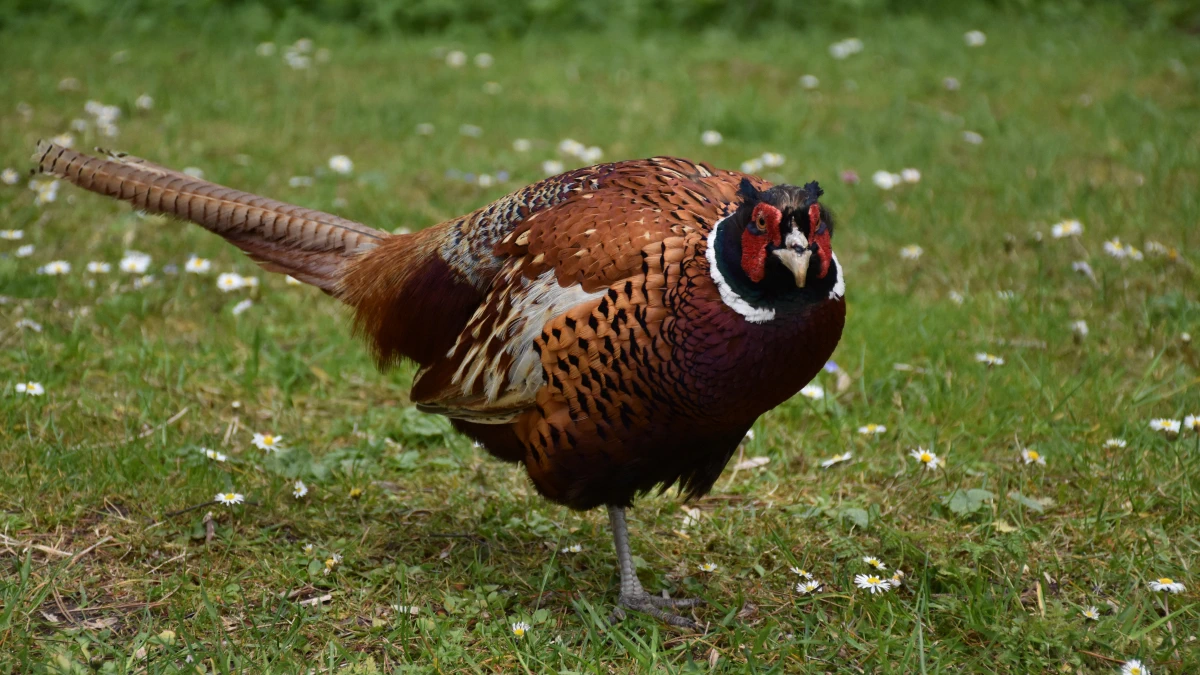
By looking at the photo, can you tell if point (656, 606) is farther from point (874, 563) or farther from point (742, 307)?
point (742, 307)

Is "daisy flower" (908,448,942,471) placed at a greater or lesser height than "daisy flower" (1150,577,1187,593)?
lesser

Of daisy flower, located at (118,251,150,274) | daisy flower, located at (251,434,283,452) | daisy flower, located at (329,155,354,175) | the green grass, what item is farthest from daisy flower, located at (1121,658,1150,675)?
daisy flower, located at (329,155,354,175)

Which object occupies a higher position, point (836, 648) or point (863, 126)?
point (836, 648)

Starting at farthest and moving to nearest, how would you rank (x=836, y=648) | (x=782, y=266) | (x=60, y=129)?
(x=60, y=129)
(x=836, y=648)
(x=782, y=266)

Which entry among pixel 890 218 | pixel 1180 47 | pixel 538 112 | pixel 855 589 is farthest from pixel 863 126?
pixel 855 589

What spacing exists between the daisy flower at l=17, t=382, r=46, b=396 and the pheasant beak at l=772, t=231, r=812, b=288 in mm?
2506

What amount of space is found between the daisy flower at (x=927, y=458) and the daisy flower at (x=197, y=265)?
2869mm

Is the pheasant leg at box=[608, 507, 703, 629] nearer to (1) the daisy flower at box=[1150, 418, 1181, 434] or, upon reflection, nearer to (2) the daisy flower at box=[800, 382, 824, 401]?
(2) the daisy flower at box=[800, 382, 824, 401]

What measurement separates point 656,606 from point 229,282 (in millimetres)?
2368

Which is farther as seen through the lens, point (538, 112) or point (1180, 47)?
point (1180, 47)

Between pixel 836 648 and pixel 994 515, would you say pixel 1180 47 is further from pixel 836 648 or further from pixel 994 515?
pixel 836 648

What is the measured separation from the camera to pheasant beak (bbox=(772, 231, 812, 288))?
7.75 ft

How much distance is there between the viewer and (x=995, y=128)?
6.56m

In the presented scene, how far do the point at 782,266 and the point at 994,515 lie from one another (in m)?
1.29
